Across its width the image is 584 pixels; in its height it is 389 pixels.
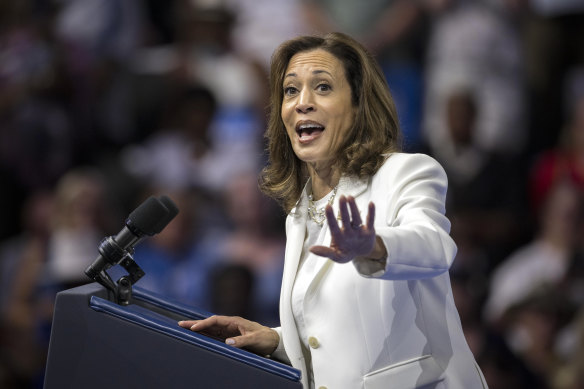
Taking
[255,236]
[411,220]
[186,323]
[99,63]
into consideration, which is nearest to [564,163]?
[255,236]

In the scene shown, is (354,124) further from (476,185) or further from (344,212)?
(476,185)

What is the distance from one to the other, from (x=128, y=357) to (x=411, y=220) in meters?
0.66

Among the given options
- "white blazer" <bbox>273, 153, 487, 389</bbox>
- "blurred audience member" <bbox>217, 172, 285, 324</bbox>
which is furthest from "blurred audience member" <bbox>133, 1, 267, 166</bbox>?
"white blazer" <bbox>273, 153, 487, 389</bbox>

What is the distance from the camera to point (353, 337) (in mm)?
1924

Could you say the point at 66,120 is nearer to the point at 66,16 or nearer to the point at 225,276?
the point at 66,16

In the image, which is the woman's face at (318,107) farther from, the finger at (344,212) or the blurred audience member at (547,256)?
the blurred audience member at (547,256)

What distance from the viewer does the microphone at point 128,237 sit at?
1832 mm

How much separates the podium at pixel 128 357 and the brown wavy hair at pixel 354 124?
0.62 meters

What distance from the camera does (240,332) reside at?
212 cm

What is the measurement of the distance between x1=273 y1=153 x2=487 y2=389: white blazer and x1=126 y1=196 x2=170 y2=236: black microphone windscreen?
1.32 feet

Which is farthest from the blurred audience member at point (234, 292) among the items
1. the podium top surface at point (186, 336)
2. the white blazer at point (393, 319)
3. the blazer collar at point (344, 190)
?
the podium top surface at point (186, 336)

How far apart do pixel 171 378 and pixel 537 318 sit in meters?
3.20

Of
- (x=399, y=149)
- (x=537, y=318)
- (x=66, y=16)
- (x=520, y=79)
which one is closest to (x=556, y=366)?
(x=537, y=318)

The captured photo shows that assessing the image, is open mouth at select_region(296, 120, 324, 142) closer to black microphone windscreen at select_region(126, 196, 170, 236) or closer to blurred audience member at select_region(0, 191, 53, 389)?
black microphone windscreen at select_region(126, 196, 170, 236)
